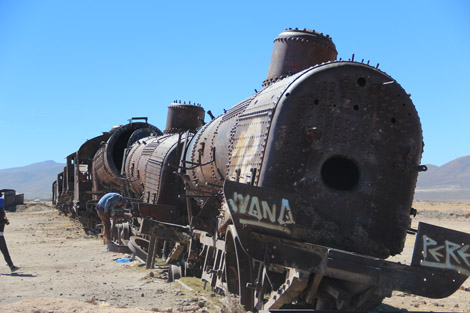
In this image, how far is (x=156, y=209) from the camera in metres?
10.7

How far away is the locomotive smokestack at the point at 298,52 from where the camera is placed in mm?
7320

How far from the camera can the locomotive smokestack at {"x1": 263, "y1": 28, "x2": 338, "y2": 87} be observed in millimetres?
7320

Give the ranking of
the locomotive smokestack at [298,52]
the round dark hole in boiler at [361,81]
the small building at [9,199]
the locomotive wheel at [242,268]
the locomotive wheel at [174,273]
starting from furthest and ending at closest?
the small building at [9,199]
the locomotive wheel at [174,273]
the locomotive smokestack at [298,52]
the locomotive wheel at [242,268]
the round dark hole in boiler at [361,81]

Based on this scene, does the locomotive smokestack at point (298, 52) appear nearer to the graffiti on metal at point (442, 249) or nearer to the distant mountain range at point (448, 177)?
the graffiti on metal at point (442, 249)

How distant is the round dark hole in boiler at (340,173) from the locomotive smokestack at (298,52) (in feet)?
6.74

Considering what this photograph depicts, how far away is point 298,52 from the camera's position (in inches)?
290

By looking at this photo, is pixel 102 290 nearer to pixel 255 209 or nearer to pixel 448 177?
pixel 255 209

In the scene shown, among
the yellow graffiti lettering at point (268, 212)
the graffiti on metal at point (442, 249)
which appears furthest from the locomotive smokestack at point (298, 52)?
the graffiti on metal at point (442, 249)

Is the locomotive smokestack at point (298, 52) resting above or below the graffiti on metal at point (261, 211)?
above

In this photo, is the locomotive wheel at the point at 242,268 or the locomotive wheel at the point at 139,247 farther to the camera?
the locomotive wheel at the point at 139,247

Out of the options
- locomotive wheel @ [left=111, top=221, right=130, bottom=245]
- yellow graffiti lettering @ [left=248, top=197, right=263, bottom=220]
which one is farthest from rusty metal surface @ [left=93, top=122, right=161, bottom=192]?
yellow graffiti lettering @ [left=248, top=197, right=263, bottom=220]

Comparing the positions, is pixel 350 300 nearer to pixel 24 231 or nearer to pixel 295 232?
pixel 295 232

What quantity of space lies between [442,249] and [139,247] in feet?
29.3

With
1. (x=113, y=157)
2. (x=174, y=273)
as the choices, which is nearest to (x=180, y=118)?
(x=113, y=157)
